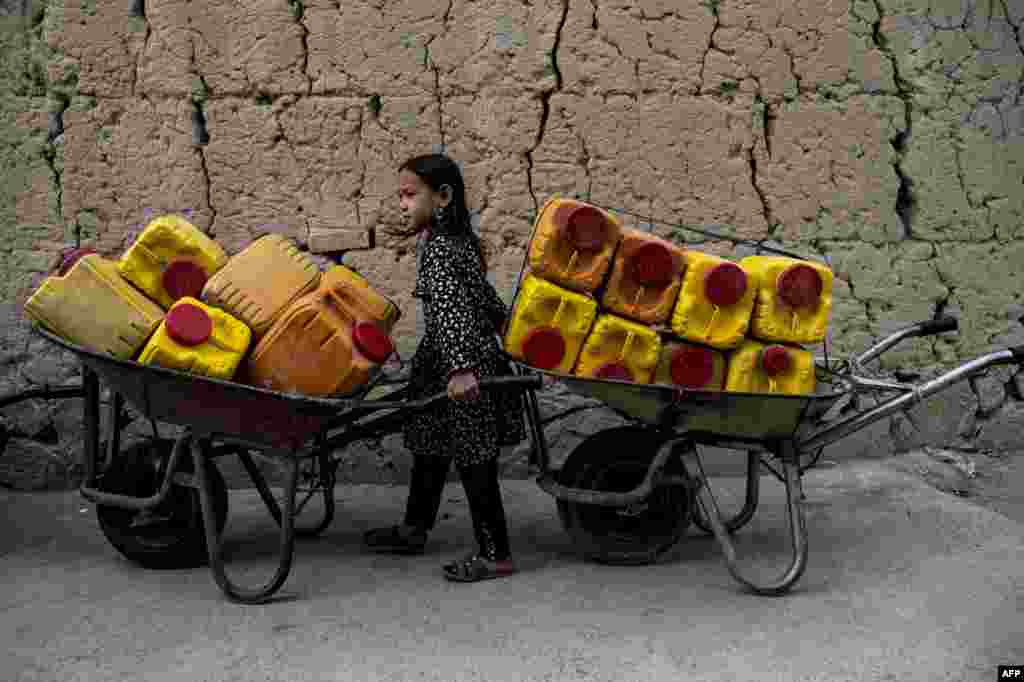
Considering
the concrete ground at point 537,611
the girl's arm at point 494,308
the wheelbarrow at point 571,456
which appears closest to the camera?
the concrete ground at point 537,611

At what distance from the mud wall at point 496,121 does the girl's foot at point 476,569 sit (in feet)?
3.79

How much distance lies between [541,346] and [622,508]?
2.31 ft

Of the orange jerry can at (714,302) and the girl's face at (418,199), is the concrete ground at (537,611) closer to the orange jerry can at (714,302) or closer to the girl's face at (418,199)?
the orange jerry can at (714,302)

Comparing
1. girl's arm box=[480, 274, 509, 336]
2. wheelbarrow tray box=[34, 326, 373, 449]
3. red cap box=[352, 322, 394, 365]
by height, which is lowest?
wheelbarrow tray box=[34, 326, 373, 449]

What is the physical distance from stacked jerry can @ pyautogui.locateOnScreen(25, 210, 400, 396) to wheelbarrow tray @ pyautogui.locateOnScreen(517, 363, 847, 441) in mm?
636

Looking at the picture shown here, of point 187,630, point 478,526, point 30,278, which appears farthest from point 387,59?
point 187,630

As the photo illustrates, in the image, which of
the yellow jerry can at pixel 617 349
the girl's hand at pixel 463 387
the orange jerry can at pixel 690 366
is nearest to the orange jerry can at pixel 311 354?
the girl's hand at pixel 463 387

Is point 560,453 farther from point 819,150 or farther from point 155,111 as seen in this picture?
point 155,111

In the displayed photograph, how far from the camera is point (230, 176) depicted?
4270 mm

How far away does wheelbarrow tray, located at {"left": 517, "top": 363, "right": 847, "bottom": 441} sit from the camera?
3.07m

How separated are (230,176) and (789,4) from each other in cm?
256

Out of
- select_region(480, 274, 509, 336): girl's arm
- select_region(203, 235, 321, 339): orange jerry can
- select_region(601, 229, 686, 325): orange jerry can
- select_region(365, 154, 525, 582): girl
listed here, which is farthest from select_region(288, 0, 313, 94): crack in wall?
select_region(601, 229, 686, 325): orange jerry can

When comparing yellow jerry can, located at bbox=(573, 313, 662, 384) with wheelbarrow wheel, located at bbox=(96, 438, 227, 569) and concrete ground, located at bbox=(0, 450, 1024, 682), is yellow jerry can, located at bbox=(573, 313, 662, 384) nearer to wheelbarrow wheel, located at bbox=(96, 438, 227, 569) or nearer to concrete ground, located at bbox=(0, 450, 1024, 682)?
concrete ground, located at bbox=(0, 450, 1024, 682)

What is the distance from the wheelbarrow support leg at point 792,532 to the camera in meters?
3.10
